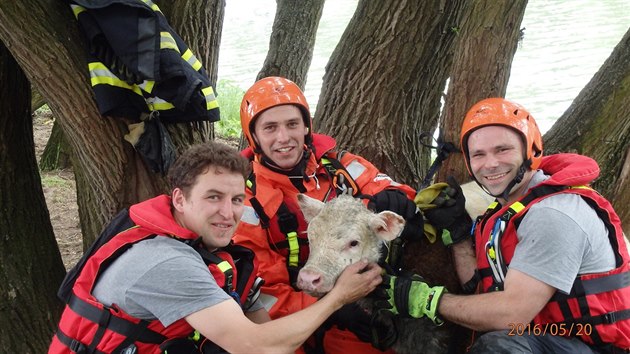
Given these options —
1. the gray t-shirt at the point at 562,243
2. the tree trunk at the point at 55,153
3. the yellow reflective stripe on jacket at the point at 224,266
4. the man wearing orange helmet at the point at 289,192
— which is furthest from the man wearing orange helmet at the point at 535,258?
the tree trunk at the point at 55,153

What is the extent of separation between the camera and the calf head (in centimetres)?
455

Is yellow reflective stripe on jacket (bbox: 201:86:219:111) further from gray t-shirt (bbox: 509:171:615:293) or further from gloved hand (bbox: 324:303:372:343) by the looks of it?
gray t-shirt (bbox: 509:171:615:293)

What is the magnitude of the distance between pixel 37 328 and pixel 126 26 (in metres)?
3.11

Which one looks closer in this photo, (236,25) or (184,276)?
(184,276)

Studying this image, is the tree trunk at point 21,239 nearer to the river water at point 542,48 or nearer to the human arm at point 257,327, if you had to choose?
the human arm at point 257,327

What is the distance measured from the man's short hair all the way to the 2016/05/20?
2102 mm

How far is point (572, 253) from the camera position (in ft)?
12.6

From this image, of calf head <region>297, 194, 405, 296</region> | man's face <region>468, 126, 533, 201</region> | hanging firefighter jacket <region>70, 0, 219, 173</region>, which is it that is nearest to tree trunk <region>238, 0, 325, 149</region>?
hanging firefighter jacket <region>70, 0, 219, 173</region>

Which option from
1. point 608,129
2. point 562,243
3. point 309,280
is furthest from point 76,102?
point 608,129

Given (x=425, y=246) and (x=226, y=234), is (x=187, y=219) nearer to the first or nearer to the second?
(x=226, y=234)

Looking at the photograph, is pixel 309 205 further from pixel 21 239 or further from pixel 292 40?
pixel 292 40

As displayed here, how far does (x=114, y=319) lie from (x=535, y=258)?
104 inches

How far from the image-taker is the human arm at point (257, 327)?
362cm

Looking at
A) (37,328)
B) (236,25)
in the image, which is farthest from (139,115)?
(236,25)
